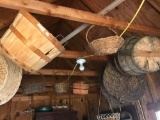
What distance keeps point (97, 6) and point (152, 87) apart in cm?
144

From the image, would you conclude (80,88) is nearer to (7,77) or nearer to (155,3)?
(7,77)

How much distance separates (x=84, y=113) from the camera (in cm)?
350

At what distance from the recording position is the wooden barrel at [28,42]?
3.85 ft

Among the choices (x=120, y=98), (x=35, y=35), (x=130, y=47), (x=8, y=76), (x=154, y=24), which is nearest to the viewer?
(x=35, y=35)

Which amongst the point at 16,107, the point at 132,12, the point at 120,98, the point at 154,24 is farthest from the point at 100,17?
the point at 16,107

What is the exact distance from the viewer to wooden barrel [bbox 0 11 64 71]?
46.2 inches

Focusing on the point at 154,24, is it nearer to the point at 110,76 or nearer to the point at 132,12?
the point at 132,12

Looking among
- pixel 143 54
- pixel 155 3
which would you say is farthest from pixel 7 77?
pixel 155 3

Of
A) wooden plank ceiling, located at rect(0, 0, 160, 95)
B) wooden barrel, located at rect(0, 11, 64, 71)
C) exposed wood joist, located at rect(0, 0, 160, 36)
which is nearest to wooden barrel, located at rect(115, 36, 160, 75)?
wooden plank ceiling, located at rect(0, 0, 160, 95)

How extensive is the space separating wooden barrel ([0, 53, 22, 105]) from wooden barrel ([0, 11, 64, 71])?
31 cm

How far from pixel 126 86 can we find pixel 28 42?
158cm

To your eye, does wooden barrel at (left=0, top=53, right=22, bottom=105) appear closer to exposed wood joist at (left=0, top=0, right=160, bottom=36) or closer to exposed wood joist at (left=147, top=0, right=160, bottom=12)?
exposed wood joist at (left=0, top=0, right=160, bottom=36)

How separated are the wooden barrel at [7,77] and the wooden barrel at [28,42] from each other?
1.00 ft

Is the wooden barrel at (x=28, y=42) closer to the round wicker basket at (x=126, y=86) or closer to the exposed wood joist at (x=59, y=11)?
the exposed wood joist at (x=59, y=11)
